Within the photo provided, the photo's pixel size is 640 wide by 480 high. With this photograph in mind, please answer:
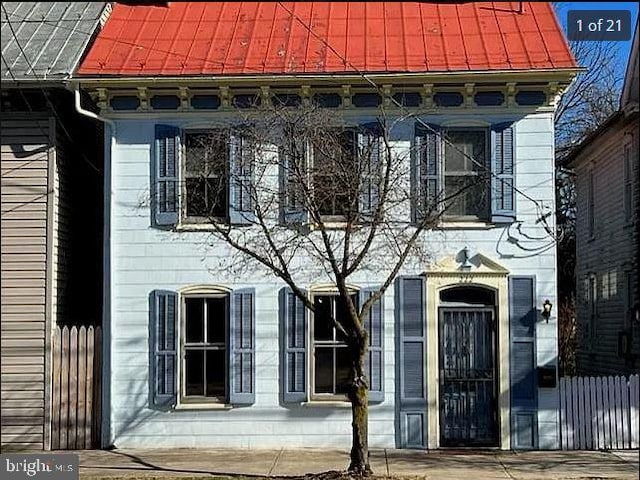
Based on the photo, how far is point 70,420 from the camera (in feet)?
47.5

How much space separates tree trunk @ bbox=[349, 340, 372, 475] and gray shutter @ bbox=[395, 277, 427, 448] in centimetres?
277

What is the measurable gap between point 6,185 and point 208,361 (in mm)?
4080

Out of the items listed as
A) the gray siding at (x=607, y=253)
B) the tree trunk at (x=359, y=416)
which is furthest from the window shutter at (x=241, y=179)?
the gray siding at (x=607, y=253)

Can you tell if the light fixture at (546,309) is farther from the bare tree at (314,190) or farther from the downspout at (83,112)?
the downspout at (83,112)

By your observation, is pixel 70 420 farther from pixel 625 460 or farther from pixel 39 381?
pixel 625 460

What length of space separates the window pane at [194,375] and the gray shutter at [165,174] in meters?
2.11

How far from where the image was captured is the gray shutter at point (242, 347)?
1435cm

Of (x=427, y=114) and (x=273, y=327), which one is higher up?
(x=427, y=114)

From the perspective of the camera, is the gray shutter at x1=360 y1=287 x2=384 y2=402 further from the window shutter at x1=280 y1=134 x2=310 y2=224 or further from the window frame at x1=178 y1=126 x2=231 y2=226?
the window frame at x1=178 y1=126 x2=231 y2=226

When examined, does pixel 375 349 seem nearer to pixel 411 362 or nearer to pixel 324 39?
pixel 411 362

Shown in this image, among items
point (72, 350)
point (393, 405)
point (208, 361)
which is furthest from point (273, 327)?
point (72, 350)

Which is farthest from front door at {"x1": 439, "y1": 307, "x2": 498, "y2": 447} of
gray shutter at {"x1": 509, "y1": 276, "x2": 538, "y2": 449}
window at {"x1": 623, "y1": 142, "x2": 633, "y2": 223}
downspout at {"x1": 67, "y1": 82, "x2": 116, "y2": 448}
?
window at {"x1": 623, "y1": 142, "x2": 633, "y2": 223}

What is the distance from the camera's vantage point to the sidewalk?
12.2 meters

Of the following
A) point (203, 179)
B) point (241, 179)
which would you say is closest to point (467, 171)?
point (241, 179)
